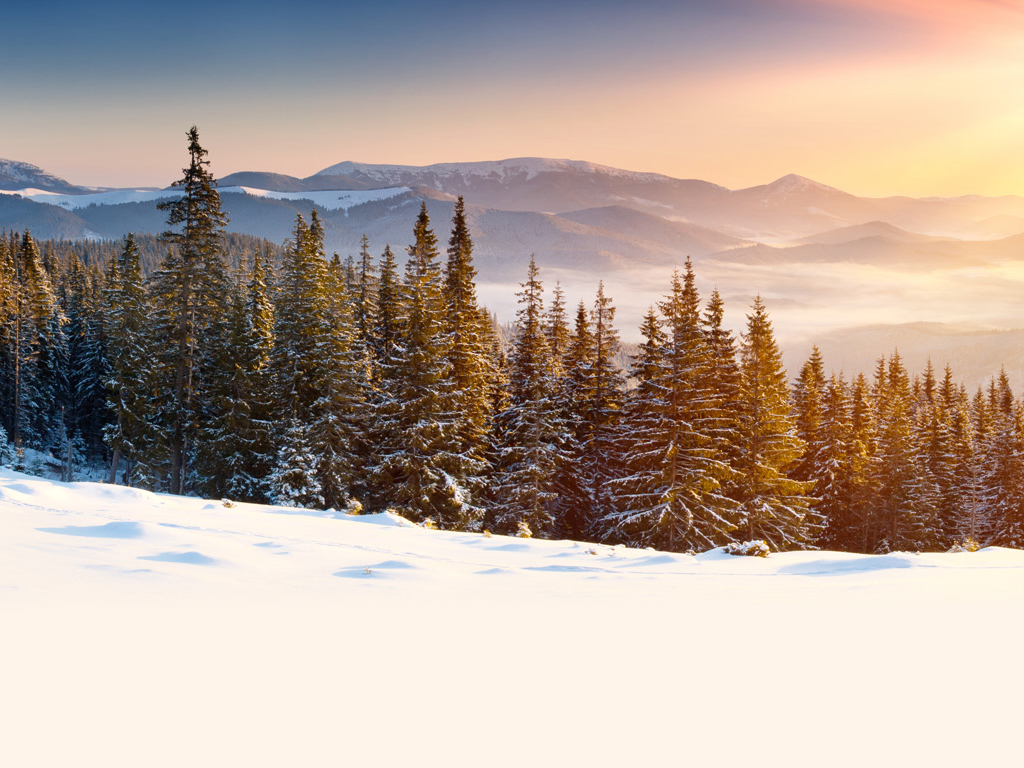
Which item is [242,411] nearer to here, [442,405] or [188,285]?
[188,285]

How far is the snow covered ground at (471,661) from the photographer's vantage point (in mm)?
3467

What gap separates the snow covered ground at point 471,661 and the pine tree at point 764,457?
2425 centimetres

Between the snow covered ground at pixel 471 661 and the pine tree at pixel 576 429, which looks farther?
the pine tree at pixel 576 429

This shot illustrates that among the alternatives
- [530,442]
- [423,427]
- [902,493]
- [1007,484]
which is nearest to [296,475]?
[423,427]

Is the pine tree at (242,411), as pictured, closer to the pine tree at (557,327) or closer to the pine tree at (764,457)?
the pine tree at (557,327)

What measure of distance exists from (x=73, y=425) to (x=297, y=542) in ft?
205

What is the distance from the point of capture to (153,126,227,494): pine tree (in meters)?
29.3

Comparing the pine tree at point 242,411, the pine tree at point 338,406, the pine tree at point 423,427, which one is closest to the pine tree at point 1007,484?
the pine tree at point 423,427

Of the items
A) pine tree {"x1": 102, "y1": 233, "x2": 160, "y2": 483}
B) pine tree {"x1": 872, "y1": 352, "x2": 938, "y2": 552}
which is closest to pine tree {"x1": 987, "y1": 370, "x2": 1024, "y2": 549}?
pine tree {"x1": 872, "y1": 352, "x2": 938, "y2": 552}

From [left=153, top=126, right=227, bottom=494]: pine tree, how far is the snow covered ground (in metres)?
25.4

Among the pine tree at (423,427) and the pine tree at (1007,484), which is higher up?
the pine tree at (423,427)

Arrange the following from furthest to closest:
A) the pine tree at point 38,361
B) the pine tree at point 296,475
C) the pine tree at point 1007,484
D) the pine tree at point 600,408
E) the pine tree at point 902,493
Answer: the pine tree at point 38,361 < the pine tree at point 1007,484 < the pine tree at point 902,493 < the pine tree at point 600,408 < the pine tree at point 296,475

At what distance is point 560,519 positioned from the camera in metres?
35.8

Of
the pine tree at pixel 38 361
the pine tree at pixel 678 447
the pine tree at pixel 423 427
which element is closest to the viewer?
the pine tree at pixel 423 427
